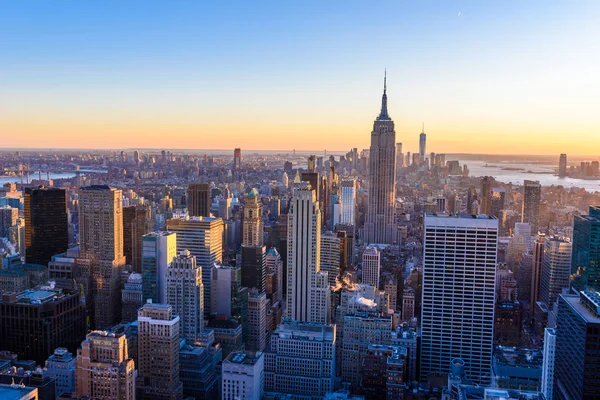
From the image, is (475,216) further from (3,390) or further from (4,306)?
(4,306)

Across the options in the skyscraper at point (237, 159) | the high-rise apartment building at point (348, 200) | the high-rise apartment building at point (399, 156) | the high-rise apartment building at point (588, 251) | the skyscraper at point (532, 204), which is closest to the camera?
the high-rise apartment building at point (588, 251)

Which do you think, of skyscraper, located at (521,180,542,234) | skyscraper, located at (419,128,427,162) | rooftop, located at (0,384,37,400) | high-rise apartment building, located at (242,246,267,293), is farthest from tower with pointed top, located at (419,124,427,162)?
rooftop, located at (0,384,37,400)

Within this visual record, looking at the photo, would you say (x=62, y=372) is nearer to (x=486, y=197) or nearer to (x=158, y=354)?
(x=158, y=354)

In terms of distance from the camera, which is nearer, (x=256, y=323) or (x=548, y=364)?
(x=548, y=364)

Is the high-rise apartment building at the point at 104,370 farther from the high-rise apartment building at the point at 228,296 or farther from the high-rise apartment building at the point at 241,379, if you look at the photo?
the high-rise apartment building at the point at 228,296

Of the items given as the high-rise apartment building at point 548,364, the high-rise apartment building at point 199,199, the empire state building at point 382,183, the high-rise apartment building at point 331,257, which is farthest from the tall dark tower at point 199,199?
the high-rise apartment building at point 548,364

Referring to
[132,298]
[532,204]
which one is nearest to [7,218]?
[132,298]

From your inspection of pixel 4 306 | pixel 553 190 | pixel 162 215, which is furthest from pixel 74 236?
pixel 553 190
